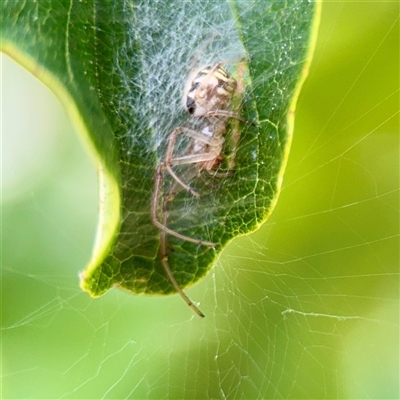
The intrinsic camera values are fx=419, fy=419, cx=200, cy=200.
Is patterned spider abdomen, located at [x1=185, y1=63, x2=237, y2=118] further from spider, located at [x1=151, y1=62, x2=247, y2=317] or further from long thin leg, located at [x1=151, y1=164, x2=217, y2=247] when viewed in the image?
long thin leg, located at [x1=151, y1=164, x2=217, y2=247]

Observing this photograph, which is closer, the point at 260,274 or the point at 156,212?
the point at 156,212

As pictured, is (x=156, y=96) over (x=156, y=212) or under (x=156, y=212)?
over

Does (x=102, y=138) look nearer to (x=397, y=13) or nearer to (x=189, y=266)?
(x=189, y=266)

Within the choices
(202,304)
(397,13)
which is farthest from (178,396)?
Answer: (397,13)

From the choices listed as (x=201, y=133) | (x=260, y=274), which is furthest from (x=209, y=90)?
(x=260, y=274)

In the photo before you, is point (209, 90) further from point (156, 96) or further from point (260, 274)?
point (260, 274)

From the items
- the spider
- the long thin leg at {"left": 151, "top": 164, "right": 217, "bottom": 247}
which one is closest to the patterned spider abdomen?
the spider
